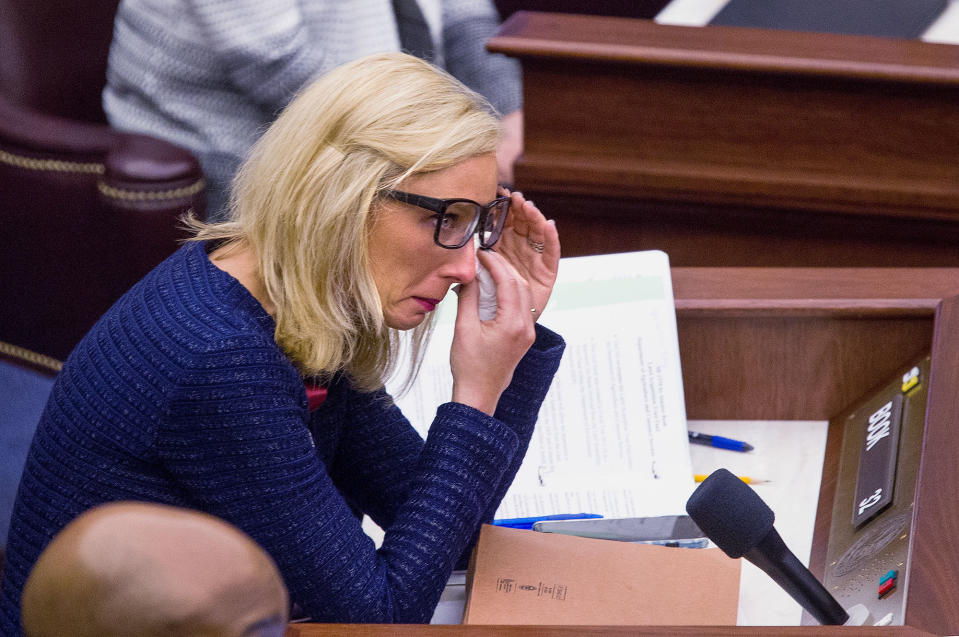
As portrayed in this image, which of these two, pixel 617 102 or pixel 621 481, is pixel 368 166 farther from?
pixel 617 102

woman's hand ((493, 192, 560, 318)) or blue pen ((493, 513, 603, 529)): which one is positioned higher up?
woman's hand ((493, 192, 560, 318))

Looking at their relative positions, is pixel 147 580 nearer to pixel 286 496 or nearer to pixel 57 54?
pixel 286 496

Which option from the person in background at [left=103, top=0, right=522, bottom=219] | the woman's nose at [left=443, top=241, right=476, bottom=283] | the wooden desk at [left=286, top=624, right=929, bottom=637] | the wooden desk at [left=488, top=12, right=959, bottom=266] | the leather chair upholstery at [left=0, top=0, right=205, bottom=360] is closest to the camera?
the wooden desk at [left=286, top=624, right=929, bottom=637]

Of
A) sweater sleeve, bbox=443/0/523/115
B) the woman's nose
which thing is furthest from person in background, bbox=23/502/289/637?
sweater sleeve, bbox=443/0/523/115

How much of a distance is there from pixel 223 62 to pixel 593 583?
1212mm

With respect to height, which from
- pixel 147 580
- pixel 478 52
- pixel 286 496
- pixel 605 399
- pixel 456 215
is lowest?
pixel 478 52

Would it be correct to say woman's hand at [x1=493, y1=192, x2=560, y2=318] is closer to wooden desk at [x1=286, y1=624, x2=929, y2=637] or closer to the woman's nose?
the woman's nose

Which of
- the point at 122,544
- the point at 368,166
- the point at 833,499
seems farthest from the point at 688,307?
the point at 122,544

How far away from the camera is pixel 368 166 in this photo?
0.85 meters

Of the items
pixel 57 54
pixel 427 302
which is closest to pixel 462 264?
pixel 427 302

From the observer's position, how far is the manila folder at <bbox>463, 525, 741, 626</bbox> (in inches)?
33.8

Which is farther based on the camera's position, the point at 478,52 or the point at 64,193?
the point at 478,52

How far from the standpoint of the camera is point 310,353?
0.89m

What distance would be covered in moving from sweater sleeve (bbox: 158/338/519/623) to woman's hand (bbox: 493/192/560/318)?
0.88ft
